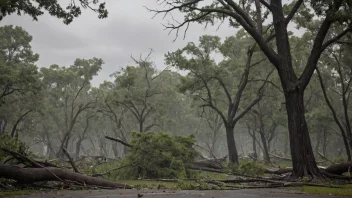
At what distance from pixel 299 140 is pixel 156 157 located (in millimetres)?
6526

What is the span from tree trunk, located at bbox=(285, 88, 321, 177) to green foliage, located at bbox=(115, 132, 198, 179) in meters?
5.24

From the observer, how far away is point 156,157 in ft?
45.7

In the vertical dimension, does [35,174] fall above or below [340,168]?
below

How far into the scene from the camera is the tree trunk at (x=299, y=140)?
9867 mm

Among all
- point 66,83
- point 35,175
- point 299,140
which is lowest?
point 35,175

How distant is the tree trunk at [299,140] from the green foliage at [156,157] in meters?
5.24

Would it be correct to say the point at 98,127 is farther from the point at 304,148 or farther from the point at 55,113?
the point at 304,148

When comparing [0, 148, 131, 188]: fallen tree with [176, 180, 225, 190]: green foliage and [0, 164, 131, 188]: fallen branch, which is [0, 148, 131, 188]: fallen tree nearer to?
[0, 164, 131, 188]: fallen branch

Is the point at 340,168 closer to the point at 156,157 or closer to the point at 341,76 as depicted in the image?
the point at 156,157

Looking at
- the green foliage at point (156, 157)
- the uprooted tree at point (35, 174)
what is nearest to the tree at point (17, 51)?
the green foliage at point (156, 157)

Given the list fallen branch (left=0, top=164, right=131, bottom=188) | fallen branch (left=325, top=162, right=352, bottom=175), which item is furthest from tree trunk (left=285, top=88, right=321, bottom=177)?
fallen branch (left=0, top=164, right=131, bottom=188)

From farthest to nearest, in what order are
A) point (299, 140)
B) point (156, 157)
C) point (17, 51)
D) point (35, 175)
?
point (17, 51)
point (156, 157)
point (299, 140)
point (35, 175)

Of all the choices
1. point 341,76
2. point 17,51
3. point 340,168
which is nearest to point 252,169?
point 340,168

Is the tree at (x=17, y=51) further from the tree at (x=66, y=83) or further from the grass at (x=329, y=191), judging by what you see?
the grass at (x=329, y=191)
